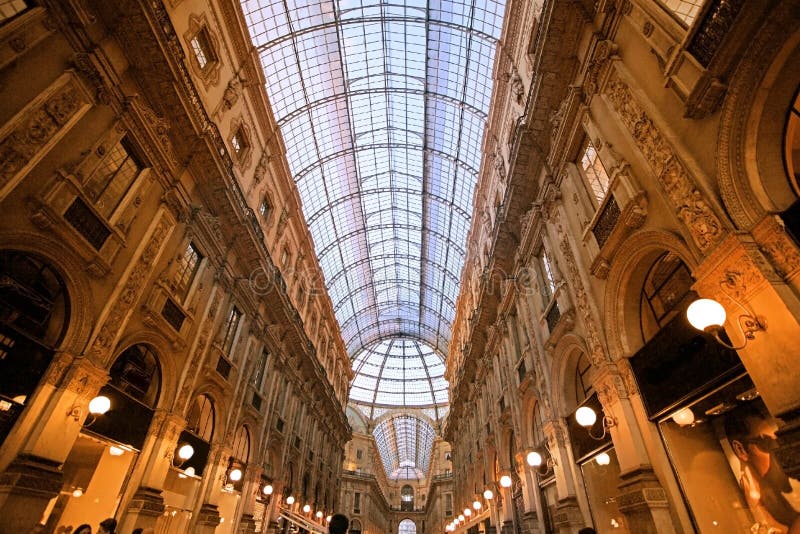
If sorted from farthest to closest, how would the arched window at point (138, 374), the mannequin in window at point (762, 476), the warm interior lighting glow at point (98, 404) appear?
the arched window at point (138, 374)
the warm interior lighting glow at point (98, 404)
the mannequin in window at point (762, 476)

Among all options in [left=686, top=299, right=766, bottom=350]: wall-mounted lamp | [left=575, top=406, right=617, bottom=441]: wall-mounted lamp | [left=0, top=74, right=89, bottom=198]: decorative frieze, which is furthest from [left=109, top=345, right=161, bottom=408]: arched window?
[left=686, top=299, right=766, bottom=350]: wall-mounted lamp

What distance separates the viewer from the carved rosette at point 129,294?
934 centimetres

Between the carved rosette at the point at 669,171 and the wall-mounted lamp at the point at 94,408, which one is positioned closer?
the carved rosette at the point at 669,171

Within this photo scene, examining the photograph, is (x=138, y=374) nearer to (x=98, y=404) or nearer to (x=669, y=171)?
(x=98, y=404)

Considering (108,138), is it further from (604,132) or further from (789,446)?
(789,446)

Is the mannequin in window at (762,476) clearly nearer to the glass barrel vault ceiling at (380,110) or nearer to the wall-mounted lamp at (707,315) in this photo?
the wall-mounted lamp at (707,315)

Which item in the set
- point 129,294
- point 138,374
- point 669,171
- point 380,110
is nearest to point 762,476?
point 669,171

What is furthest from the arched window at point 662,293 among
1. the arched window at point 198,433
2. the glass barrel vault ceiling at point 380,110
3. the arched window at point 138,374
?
the glass barrel vault ceiling at point 380,110

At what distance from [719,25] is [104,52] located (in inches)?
492

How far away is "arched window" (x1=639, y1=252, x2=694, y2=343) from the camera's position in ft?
26.2

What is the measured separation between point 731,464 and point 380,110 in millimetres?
27019

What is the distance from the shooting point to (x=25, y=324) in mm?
8211

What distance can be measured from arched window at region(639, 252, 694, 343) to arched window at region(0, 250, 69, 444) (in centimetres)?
1241

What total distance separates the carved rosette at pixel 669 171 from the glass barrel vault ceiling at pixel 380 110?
14648mm
